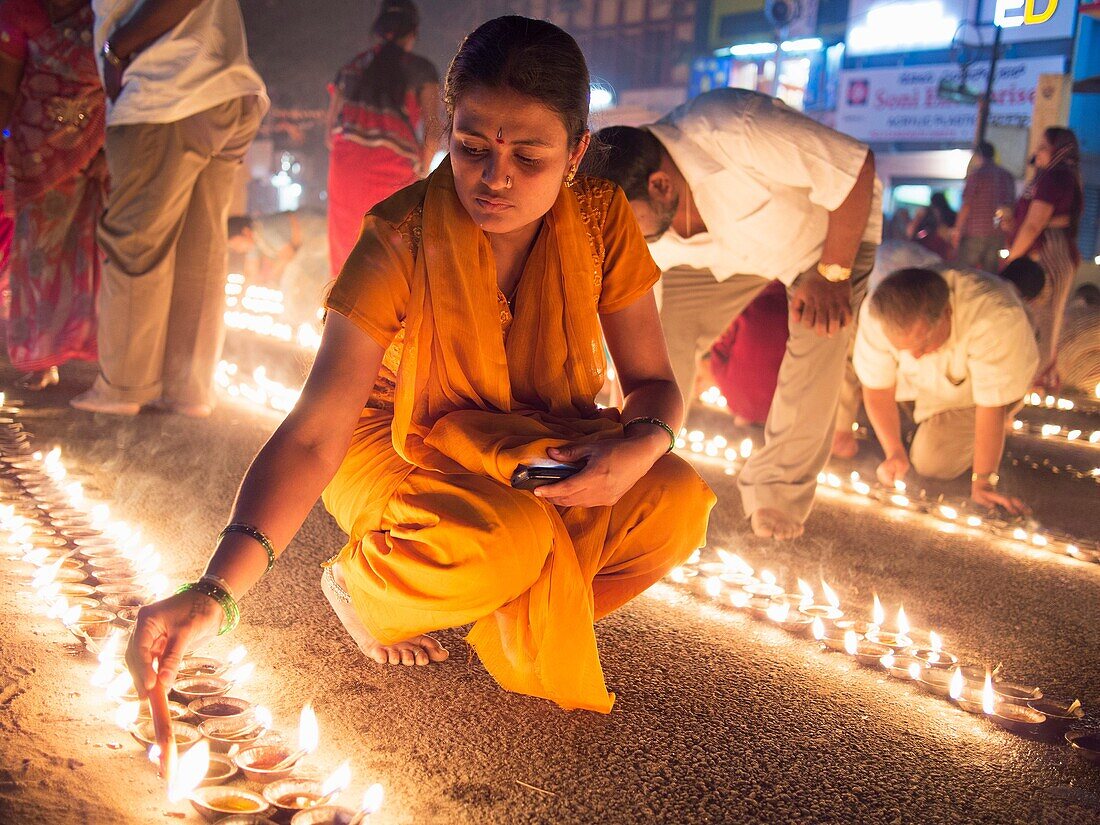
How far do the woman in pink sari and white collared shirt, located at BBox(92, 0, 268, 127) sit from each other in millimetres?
306

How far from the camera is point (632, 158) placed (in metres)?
3.25

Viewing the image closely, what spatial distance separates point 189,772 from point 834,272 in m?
2.55

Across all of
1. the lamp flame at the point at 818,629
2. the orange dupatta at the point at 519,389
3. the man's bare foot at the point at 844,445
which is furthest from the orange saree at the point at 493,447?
the man's bare foot at the point at 844,445

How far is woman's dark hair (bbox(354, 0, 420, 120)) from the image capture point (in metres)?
5.68

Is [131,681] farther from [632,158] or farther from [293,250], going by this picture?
[293,250]

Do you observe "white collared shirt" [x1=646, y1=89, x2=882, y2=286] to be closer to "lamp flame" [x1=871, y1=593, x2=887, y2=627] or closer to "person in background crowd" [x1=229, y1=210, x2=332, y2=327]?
"lamp flame" [x1=871, y1=593, x2=887, y2=627]

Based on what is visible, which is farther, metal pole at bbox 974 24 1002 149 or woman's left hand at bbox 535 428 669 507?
metal pole at bbox 974 24 1002 149

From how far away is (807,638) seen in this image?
268 cm

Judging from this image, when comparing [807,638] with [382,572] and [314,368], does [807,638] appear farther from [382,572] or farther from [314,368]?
[314,368]

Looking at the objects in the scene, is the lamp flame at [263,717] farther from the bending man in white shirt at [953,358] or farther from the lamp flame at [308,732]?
the bending man in white shirt at [953,358]

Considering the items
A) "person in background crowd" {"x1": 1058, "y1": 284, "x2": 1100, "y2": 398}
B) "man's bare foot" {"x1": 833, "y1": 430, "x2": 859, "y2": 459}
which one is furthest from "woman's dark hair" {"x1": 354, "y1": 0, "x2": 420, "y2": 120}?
"person in background crowd" {"x1": 1058, "y1": 284, "x2": 1100, "y2": 398}

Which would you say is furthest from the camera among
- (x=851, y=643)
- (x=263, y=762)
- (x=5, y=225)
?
(x=5, y=225)

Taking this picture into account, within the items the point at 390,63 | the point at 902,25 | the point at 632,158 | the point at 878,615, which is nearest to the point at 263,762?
the point at 878,615

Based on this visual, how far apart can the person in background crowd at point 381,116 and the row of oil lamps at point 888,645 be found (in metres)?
3.44
